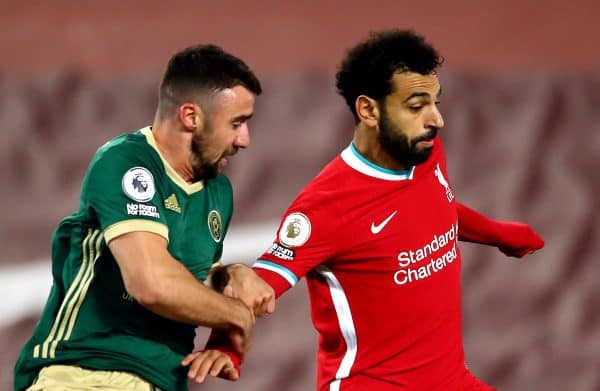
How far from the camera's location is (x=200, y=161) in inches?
85.7

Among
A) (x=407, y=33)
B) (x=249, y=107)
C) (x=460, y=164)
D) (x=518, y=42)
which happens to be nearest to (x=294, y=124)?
(x=460, y=164)

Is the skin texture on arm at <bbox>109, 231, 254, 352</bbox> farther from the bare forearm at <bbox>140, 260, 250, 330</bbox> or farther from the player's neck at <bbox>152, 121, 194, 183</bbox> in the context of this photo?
the player's neck at <bbox>152, 121, 194, 183</bbox>

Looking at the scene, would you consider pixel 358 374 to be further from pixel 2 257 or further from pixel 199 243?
pixel 2 257

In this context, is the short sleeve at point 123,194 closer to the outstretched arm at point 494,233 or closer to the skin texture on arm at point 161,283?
the skin texture on arm at point 161,283

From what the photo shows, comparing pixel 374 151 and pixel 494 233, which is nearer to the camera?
pixel 374 151

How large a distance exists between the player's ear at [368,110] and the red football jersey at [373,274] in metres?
0.09

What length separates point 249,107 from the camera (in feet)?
7.22

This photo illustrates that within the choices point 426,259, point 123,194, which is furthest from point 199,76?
point 426,259

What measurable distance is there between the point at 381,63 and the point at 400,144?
0.61 feet

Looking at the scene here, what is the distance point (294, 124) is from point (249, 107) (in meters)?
1.85

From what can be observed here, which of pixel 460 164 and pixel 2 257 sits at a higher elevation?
pixel 460 164

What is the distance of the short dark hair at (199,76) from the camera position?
2.18 metres

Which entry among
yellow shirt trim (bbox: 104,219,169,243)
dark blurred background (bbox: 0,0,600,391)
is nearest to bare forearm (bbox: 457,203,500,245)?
yellow shirt trim (bbox: 104,219,169,243)

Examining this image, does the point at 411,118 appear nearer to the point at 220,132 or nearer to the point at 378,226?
the point at 378,226
